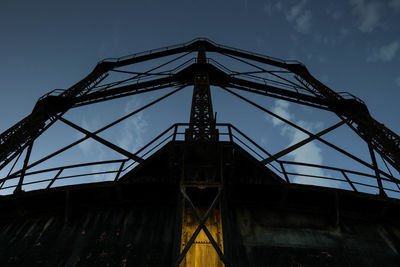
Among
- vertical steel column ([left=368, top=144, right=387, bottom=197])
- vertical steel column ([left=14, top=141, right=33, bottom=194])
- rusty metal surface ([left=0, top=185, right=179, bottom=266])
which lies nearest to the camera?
rusty metal surface ([left=0, top=185, right=179, bottom=266])

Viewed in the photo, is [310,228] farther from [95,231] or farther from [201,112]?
[95,231]

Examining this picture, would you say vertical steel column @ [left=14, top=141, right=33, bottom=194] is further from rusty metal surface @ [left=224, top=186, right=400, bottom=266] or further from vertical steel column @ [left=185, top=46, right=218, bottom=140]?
rusty metal surface @ [left=224, top=186, right=400, bottom=266]

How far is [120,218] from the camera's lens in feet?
26.0

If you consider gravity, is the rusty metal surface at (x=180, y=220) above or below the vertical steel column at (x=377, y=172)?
below

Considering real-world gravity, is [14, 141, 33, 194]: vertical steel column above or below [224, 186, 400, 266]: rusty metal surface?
above

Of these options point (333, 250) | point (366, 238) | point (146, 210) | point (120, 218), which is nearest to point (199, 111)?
point (146, 210)

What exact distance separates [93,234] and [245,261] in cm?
428

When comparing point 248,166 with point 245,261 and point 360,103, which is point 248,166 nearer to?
point 245,261

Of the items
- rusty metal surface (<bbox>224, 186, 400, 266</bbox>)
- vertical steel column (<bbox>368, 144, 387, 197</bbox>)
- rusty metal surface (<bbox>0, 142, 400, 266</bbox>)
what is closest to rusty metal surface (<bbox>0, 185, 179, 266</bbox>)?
rusty metal surface (<bbox>0, 142, 400, 266</bbox>)

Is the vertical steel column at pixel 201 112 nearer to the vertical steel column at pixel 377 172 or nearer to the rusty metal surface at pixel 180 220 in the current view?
the rusty metal surface at pixel 180 220

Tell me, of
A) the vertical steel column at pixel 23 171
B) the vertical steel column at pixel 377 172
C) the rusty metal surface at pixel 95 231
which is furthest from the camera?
the vertical steel column at pixel 23 171

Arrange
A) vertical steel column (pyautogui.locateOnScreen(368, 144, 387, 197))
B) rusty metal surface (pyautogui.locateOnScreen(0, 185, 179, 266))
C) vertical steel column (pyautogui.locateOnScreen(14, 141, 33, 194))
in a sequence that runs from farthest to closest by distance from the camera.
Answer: vertical steel column (pyautogui.locateOnScreen(14, 141, 33, 194))
vertical steel column (pyautogui.locateOnScreen(368, 144, 387, 197))
rusty metal surface (pyautogui.locateOnScreen(0, 185, 179, 266))

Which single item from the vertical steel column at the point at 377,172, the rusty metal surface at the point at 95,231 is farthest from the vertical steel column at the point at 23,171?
the vertical steel column at the point at 377,172

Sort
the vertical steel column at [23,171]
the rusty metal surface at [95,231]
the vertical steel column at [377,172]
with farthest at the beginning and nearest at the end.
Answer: the vertical steel column at [23,171], the vertical steel column at [377,172], the rusty metal surface at [95,231]
